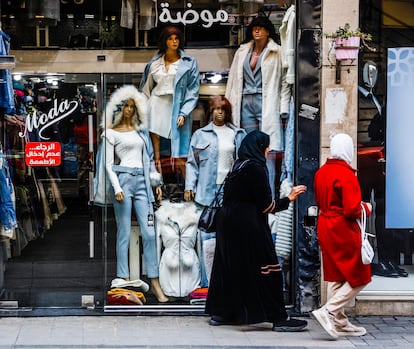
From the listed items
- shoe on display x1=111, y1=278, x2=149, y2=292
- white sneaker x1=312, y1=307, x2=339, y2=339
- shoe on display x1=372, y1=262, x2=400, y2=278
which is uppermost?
shoe on display x1=372, y1=262, x2=400, y2=278

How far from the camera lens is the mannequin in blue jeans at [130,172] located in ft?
28.1

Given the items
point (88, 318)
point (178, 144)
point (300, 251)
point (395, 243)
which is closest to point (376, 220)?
point (395, 243)

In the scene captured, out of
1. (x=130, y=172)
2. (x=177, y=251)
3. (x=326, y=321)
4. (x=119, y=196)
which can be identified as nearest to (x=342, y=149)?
(x=326, y=321)

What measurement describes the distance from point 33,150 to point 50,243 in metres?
0.96

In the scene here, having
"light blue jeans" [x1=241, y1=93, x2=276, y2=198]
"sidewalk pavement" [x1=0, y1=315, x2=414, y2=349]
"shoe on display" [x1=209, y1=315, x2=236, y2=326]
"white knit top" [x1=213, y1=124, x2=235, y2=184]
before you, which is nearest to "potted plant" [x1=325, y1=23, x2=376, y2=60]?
"light blue jeans" [x1=241, y1=93, x2=276, y2=198]

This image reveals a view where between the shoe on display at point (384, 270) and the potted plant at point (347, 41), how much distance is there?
2254 mm

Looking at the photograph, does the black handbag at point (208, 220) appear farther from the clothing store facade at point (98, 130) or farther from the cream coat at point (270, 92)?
the cream coat at point (270, 92)

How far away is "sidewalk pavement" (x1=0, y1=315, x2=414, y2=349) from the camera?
7.39 metres

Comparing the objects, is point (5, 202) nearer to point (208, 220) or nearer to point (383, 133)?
point (208, 220)

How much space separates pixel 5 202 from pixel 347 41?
12.1ft

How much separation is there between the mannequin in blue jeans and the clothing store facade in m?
0.08

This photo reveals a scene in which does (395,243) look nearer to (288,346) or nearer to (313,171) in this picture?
(313,171)

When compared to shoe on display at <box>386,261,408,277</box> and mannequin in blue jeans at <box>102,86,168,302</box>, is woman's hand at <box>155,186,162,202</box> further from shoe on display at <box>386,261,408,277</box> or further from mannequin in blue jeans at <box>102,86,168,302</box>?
shoe on display at <box>386,261,408,277</box>

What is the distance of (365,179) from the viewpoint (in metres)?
8.84
